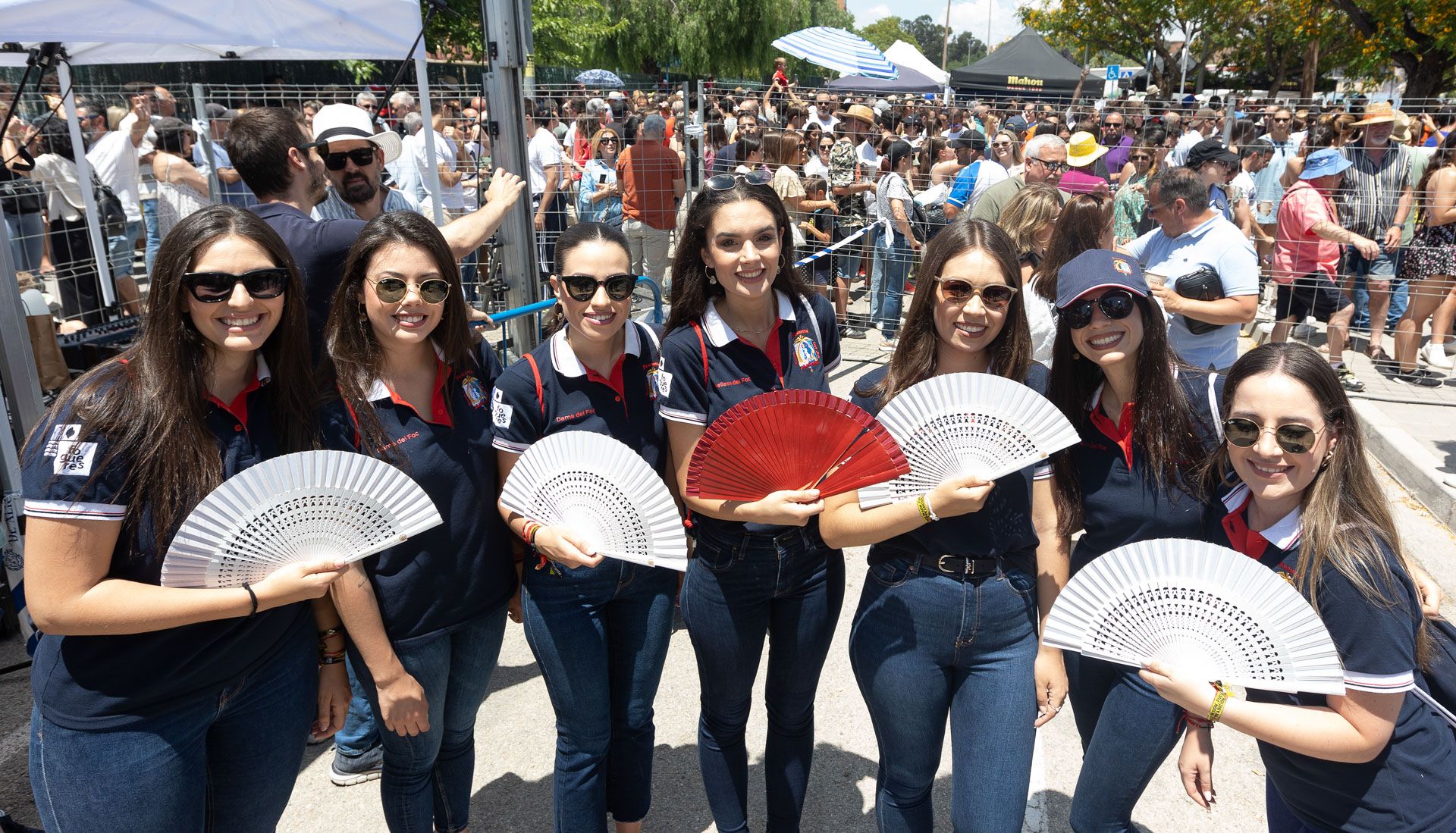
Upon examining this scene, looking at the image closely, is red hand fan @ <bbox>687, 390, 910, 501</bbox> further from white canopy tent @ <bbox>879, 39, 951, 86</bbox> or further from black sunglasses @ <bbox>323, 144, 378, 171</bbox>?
white canopy tent @ <bbox>879, 39, 951, 86</bbox>

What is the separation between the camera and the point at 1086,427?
7.59 ft

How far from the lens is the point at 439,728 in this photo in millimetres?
2402

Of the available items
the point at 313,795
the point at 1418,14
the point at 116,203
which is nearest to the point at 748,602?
the point at 313,795

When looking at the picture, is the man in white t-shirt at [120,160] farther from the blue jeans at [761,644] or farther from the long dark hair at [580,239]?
the blue jeans at [761,644]

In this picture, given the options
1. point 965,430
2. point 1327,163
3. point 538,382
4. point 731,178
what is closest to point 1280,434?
point 965,430

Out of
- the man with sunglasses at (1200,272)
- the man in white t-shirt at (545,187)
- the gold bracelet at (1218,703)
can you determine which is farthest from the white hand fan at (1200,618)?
the man in white t-shirt at (545,187)

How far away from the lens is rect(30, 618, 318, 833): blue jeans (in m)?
1.82

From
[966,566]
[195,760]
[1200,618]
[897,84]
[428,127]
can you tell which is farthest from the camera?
[897,84]

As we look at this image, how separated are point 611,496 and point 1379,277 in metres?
8.55

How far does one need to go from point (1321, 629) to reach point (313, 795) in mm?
3082

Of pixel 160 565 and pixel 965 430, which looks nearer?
pixel 160 565

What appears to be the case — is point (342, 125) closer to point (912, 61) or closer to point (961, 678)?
point (961, 678)

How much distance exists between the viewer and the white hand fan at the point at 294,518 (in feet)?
5.97

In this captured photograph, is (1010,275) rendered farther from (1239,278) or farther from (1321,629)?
(1239,278)
